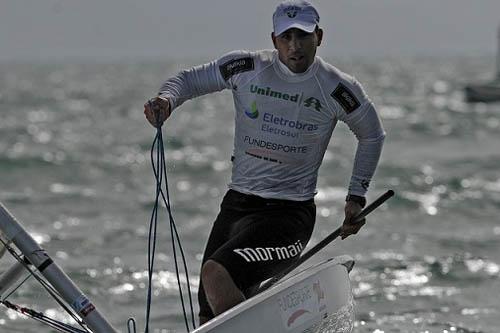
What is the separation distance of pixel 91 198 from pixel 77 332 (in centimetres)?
1192

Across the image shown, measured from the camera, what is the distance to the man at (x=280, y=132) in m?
5.79

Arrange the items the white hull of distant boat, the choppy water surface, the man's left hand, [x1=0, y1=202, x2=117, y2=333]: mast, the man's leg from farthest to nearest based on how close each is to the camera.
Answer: the choppy water surface → the man's left hand → the man's leg → the white hull of distant boat → [x1=0, y1=202, x2=117, y2=333]: mast

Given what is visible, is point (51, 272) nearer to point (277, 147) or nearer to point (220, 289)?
point (220, 289)

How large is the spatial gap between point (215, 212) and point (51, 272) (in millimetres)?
11043

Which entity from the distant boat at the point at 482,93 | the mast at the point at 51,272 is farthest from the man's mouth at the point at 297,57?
the distant boat at the point at 482,93

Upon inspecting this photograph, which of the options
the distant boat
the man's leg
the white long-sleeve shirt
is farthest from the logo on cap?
the distant boat

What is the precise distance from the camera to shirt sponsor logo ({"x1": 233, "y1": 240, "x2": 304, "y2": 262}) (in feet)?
18.7

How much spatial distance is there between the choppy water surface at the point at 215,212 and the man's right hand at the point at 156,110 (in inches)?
129

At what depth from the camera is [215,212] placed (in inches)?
642

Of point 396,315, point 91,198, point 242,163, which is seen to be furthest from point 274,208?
point 91,198

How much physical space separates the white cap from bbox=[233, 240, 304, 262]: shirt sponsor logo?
101 centimetres

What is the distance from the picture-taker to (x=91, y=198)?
17.3 metres

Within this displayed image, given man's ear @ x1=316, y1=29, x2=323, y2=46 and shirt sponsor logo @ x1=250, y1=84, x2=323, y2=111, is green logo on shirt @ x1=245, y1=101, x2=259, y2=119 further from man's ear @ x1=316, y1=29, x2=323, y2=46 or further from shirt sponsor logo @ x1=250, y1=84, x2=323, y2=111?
man's ear @ x1=316, y1=29, x2=323, y2=46

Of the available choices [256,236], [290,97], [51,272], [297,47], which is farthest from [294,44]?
[51,272]
